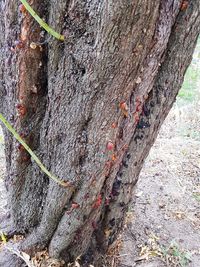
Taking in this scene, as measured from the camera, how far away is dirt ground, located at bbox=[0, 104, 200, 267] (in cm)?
181

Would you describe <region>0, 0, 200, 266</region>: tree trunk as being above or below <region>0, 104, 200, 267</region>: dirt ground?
above

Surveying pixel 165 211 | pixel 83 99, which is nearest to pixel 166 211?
pixel 165 211

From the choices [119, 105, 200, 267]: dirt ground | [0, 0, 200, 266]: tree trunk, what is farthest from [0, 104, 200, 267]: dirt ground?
[0, 0, 200, 266]: tree trunk

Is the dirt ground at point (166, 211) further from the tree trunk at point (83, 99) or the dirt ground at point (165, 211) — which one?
the tree trunk at point (83, 99)

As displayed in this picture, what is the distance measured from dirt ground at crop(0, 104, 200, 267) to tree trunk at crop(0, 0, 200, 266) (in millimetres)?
398

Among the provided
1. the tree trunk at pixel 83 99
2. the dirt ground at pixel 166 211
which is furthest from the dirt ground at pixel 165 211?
the tree trunk at pixel 83 99

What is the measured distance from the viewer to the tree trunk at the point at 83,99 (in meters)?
1.06

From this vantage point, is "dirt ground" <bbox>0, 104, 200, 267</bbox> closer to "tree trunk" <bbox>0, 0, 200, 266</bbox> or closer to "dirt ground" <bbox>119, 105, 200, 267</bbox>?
"dirt ground" <bbox>119, 105, 200, 267</bbox>

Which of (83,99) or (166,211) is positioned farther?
(166,211)

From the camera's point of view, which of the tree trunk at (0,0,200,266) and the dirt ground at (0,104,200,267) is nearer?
the tree trunk at (0,0,200,266)

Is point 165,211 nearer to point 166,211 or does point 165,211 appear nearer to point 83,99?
point 166,211

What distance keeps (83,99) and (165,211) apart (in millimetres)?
1228

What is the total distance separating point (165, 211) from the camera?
6.91ft

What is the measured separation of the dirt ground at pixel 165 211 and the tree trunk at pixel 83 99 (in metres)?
0.40
